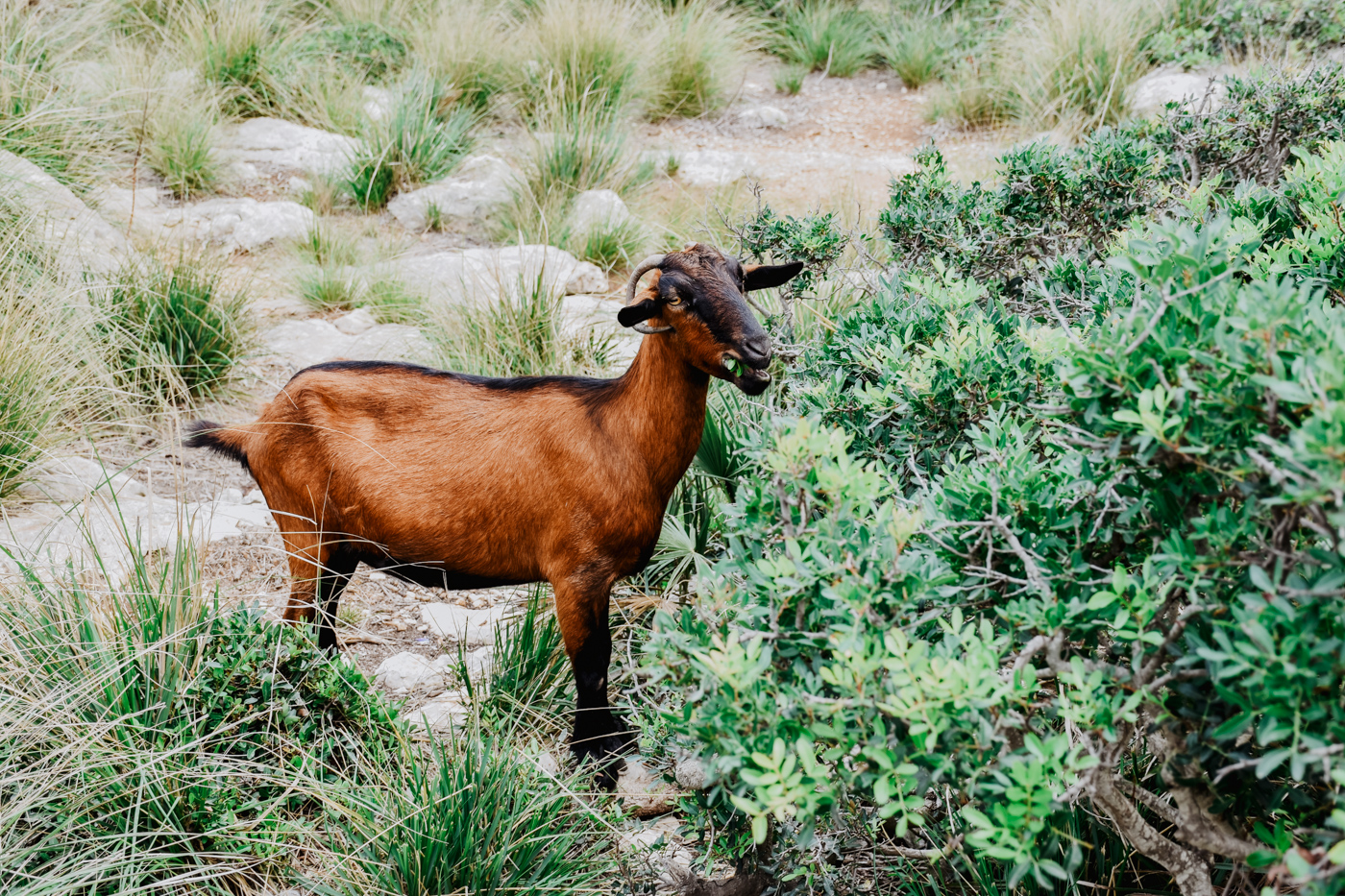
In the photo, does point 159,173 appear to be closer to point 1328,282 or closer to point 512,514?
point 512,514

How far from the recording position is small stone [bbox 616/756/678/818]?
3.15 m

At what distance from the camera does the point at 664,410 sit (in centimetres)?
311

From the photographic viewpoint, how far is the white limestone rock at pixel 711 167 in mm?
9164

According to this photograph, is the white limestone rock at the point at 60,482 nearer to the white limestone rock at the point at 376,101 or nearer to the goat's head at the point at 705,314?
the goat's head at the point at 705,314

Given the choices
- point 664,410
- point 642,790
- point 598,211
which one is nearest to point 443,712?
point 642,790

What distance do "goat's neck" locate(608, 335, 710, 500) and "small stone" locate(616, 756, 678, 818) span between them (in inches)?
37.5

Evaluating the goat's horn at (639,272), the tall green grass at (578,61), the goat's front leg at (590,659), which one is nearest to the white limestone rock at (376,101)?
the tall green grass at (578,61)

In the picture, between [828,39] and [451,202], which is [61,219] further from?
[828,39]

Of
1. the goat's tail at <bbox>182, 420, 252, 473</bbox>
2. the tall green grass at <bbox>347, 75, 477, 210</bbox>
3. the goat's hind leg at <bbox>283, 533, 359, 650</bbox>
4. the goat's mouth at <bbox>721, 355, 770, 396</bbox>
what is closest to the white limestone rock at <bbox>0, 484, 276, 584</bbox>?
the goat's tail at <bbox>182, 420, 252, 473</bbox>

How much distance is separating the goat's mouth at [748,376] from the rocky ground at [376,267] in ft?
3.68

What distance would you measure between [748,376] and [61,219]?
5.22m

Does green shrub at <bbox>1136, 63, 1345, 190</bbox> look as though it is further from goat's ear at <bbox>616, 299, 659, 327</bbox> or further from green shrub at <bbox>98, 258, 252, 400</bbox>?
green shrub at <bbox>98, 258, 252, 400</bbox>

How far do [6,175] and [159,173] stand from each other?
290cm

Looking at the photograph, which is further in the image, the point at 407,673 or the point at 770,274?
the point at 407,673
